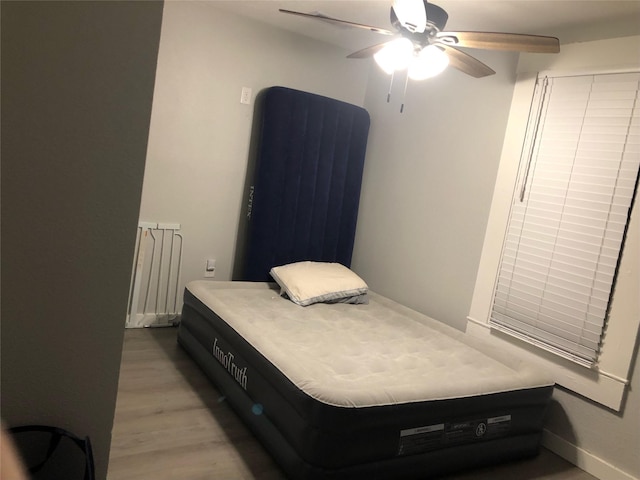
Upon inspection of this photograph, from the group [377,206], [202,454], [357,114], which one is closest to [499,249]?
[377,206]

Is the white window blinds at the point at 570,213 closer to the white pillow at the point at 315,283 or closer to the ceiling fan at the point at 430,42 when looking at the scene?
the ceiling fan at the point at 430,42

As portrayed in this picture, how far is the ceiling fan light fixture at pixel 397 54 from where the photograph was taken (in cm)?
230

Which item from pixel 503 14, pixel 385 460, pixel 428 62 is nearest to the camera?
pixel 385 460

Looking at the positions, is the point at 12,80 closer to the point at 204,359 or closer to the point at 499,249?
the point at 204,359

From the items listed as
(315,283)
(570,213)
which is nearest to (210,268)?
(315,283)

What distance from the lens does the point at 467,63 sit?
2500mm

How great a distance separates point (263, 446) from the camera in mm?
2322

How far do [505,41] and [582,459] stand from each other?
2.08m

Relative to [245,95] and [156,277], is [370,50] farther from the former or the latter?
[156,277]

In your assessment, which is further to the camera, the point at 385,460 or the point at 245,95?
the point at 245,95

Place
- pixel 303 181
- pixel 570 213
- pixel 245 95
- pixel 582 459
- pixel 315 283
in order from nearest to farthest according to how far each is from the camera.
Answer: pixel 582 459
pixel 570 213
pixel 315 283
pixel 245 95
pixel 303 181

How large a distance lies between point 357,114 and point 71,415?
3.48 m

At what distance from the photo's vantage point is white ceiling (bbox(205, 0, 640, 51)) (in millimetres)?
2564

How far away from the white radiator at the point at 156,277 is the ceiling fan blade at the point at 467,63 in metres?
2.21
